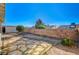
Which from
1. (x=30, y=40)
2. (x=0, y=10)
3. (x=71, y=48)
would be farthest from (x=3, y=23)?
(x=71, y=48)

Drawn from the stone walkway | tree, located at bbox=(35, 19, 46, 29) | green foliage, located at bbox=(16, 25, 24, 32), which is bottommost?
the stone walkway

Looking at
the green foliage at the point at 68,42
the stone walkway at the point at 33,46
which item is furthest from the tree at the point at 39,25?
the green foliage at the point at 68,42

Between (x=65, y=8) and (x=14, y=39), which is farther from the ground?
(x=65, y=8)

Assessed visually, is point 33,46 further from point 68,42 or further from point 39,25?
point 68,42

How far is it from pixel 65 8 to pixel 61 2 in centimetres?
8

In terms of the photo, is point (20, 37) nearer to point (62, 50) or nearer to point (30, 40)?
point (30, 40)

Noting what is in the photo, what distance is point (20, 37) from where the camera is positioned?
1.88 m

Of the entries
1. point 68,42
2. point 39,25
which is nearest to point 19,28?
point 39,25

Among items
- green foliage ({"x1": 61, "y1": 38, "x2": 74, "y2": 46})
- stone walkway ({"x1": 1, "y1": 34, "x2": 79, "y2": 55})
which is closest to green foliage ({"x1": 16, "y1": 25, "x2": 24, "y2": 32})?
stone walkway ({"x1": 1, "y1": 34, "x2": 79, "y2": 55})

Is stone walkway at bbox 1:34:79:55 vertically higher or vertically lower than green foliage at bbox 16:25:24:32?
lower

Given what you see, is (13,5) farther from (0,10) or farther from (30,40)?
(30,40)

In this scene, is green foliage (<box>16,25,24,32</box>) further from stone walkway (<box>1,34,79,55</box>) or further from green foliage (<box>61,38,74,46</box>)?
green foliage (<box>61,38,74,46</box>)

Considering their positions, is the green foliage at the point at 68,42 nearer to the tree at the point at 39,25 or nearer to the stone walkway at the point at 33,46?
the stone walkway at the point at 33,46
